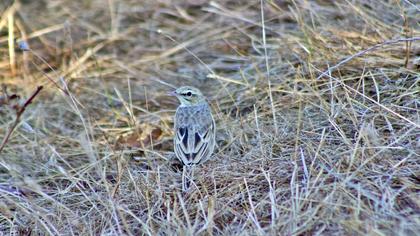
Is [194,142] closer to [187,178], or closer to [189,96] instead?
[187,178]

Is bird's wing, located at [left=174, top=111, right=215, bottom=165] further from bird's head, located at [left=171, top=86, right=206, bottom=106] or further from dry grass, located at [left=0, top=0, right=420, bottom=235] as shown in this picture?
bird's head, located at [left=171, top=86, right=206, bottom=106]

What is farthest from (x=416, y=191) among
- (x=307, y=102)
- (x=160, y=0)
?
(x=160, y=0)

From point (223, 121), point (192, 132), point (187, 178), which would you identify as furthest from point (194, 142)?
point (223, 121)

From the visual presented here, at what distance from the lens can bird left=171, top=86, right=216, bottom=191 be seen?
589cm

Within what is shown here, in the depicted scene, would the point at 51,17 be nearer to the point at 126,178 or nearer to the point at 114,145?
the point at 114,145

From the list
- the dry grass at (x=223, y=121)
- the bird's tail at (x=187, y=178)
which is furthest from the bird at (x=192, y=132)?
the dry grass at (x=223, y=121)

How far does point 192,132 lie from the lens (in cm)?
615

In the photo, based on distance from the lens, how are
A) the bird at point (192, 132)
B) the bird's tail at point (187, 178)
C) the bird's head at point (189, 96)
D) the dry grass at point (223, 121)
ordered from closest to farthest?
the dry grass at point (223, 121) < the bird's tail at point (187, 178) < the bird at point (192, 132) < the bird's head at point (189, 96)

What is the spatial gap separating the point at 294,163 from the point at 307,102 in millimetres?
1205

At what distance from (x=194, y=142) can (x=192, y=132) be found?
0.48 ft

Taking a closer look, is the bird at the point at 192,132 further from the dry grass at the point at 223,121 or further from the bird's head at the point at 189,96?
the dry grass at the point at 223,121

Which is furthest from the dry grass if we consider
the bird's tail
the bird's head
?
the bird's head

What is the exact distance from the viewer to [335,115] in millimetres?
5812

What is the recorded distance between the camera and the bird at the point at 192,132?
5887 mm
